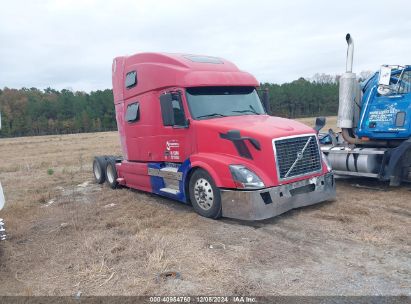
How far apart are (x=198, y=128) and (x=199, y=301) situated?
3.81m

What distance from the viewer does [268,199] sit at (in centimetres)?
648

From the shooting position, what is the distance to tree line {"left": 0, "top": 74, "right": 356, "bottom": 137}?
242ft

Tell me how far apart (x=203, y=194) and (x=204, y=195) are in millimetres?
29

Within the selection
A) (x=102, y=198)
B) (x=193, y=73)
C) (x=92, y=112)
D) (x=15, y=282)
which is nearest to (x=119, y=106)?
(x=102, y=198)

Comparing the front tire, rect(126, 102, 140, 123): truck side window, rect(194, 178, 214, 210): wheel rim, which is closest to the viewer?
the front tire

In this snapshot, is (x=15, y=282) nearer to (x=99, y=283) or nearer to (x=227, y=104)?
(x=99, y=283)

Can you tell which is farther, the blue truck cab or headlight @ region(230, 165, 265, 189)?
the blue truck cab

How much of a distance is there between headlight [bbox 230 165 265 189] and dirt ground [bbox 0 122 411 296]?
27.4 inches

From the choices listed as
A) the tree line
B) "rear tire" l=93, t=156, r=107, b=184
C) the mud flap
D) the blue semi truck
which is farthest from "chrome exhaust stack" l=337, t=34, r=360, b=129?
the tree line

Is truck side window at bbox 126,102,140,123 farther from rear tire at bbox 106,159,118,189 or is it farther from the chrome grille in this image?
the chrome grille

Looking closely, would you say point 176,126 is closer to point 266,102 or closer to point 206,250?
point 266,102

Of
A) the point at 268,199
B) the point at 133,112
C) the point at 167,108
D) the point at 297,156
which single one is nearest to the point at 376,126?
the point at 297,156

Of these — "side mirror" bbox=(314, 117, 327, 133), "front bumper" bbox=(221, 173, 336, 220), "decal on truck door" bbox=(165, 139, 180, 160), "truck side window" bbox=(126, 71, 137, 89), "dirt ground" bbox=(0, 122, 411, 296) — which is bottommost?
"dirt ground" bbox=(0, 122, 411, 296)

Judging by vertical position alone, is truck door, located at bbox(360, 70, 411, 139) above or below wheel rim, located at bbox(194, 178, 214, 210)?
above
